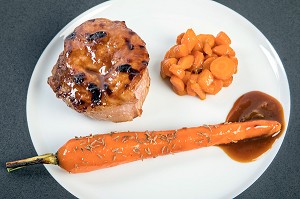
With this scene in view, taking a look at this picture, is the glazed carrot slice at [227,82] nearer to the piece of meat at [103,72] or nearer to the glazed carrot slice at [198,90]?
the glazed carrot slice at [198,90]

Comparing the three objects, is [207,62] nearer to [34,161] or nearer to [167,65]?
[167,65]

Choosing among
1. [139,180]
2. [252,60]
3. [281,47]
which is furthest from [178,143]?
[281,47]

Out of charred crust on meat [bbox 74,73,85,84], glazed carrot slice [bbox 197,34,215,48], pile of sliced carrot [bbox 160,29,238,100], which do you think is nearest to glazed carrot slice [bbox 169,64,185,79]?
pile of sliced carrot [bbox 160,29,238,100]

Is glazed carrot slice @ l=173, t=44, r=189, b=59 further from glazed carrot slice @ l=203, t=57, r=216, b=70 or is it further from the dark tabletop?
the dark tabletop

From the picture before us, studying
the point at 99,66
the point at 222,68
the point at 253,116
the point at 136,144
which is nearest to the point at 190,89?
the point at 222,68

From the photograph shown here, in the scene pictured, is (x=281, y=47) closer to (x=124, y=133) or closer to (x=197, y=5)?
(x=197, y=5)

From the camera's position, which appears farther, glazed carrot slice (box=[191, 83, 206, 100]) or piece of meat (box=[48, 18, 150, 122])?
glazed carrot slice (box=[191, 83, 206, 100])

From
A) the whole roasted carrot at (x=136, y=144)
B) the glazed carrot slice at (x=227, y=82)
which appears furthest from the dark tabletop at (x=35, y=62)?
the glazed carrot slice at (x=227, y=82)
